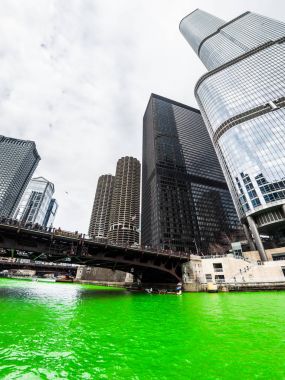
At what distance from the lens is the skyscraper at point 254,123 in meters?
70.9

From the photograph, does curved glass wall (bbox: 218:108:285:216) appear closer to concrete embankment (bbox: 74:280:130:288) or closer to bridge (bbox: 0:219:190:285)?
bridge (bbox: 0:219:190:285)

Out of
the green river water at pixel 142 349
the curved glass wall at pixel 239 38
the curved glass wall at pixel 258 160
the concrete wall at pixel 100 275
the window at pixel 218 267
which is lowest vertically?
the green river water at pixel 142 349

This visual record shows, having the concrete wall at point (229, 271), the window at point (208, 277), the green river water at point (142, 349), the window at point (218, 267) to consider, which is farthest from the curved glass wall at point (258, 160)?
the green river water at point (142, 349)

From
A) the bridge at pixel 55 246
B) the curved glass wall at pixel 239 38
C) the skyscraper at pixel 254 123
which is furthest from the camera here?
the curved glass wall at pixel 239 38

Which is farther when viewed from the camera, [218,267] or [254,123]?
[254,123]

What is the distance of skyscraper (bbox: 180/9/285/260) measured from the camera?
70.9 m

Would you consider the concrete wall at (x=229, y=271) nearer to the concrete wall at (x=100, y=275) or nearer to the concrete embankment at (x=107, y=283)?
the concrete embankment at (x=107, y=283)

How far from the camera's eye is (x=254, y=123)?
278ft

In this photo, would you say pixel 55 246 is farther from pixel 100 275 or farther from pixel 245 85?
pixel 245 85

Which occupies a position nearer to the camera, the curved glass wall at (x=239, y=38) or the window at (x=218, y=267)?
the window at (x=218, y=267)

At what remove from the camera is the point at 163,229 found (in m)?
130

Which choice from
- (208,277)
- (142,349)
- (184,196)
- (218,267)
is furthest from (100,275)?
(142,349)

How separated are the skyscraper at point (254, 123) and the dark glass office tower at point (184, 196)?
159 feet

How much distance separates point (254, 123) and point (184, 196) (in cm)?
7843
